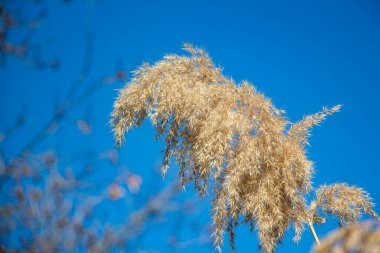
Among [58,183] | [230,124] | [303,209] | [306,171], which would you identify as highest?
[230,124]

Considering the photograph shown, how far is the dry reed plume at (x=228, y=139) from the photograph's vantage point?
3041 millimetres

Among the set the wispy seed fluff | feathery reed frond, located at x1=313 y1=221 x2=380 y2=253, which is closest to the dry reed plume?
the wispy seed fluff

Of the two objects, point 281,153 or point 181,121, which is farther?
point 181,121

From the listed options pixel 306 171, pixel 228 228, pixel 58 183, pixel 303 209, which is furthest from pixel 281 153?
pixel 58 183

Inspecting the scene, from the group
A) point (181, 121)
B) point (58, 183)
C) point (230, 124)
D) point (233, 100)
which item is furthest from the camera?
point (181, 121)

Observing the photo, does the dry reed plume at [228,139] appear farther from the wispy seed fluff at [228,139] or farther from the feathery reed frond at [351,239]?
the feathery reed frond at [351,239]

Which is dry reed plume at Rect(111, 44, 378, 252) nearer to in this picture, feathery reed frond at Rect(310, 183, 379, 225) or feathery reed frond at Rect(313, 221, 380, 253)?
feathery reed frond at Rect(310, 183, 379, 225)

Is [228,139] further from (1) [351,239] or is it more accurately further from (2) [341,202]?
(1) [351,239]

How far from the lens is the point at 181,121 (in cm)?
351

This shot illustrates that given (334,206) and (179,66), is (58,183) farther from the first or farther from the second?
(334,206)

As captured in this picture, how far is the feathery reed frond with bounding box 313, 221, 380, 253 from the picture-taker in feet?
3.03

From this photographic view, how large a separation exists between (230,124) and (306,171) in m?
0.81

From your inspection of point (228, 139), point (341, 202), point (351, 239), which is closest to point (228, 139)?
point (228, 139)

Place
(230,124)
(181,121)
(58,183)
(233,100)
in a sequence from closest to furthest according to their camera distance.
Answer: (58,183)
(230,124)
(233,100)
(181,121)
